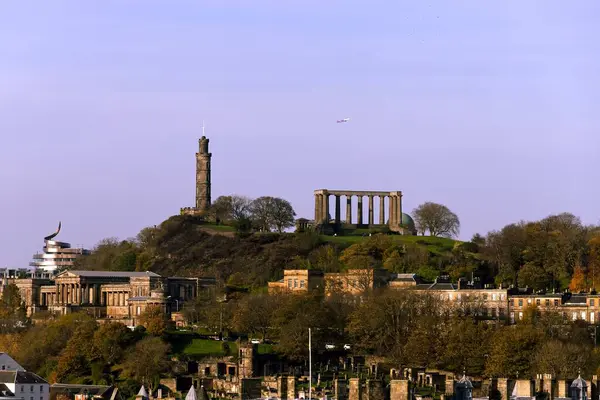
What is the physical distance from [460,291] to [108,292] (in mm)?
34037

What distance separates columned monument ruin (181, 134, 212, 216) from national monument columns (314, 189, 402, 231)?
11.9m

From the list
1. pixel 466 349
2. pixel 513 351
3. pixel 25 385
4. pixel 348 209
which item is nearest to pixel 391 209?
pixel 348 209

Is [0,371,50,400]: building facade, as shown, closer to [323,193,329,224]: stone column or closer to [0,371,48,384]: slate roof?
[0,371,48,384]: slate roof

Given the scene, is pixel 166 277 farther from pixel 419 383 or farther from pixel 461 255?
pixel 419 383

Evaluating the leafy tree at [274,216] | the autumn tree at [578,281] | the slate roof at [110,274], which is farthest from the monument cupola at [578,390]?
the leafy tree at [274,216]

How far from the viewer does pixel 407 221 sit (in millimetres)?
189125

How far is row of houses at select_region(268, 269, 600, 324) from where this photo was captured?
464 feet

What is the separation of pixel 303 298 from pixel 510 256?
2611cm

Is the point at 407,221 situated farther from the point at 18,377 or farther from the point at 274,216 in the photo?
the point at 18,377

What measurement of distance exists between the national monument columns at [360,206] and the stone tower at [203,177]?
11.9m

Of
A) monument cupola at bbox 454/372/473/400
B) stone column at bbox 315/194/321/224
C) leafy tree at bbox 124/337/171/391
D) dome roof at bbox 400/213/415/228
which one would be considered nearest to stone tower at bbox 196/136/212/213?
stone column at bbox 315/194/321/224

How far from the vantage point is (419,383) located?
4405 inches

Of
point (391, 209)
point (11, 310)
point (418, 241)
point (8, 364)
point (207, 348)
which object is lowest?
point (8, 364)

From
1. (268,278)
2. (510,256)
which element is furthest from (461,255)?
(268,278)
